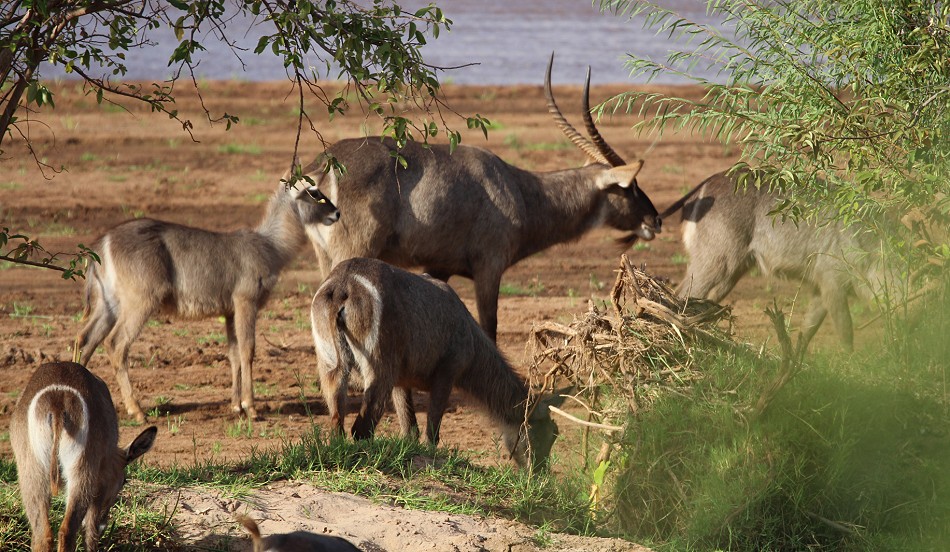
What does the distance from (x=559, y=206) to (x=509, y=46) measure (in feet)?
62.8

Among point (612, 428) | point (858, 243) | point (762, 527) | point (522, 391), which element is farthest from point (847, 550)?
point (858, 243)

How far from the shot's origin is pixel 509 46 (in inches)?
1095

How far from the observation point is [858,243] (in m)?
7.90

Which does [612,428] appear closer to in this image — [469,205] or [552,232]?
[469,205]

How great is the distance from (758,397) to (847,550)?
775 mm

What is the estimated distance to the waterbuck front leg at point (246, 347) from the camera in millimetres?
7488

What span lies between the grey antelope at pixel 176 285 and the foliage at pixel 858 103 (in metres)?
3.14

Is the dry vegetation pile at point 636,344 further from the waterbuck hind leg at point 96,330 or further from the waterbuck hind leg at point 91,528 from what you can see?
the waterbuck hind leg at point 96,330

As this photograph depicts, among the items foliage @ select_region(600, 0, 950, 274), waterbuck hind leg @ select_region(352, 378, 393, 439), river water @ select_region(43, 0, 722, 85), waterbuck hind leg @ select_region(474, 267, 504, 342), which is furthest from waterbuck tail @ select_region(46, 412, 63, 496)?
river water @ select_region(43, 0, 722, 85)

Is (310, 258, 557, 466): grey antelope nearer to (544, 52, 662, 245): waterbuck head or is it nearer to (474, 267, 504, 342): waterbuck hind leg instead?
(474, 267, 504, 342): waterbuck hind leg

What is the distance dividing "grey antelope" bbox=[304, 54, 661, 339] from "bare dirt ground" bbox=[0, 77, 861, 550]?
2.87 feet

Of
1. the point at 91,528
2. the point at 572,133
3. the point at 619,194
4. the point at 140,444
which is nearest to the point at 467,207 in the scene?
the point at 572,133

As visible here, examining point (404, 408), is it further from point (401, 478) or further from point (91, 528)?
point (91, 528)

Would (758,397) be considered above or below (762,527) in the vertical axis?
above
